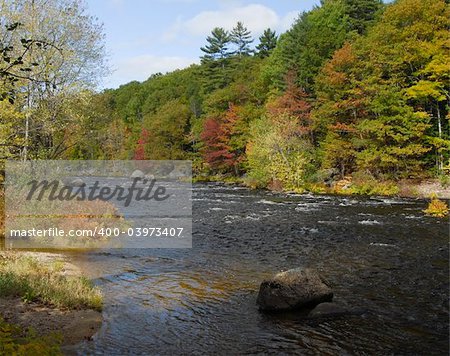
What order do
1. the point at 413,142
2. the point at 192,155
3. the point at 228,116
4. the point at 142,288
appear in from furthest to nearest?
the point at 192,155
the point at 228,116
the point at 413,142
the point at 142,288

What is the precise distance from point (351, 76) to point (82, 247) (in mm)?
27645

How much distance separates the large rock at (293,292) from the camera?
8617 millimetres

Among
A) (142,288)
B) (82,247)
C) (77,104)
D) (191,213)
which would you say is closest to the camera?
(142,288)

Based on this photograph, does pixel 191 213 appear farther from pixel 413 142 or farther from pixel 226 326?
pixel 413 142

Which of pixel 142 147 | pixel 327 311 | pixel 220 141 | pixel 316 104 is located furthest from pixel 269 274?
pixel 142 147

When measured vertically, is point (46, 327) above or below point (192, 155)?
below

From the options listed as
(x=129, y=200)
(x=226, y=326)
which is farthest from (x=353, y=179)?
(x=226, y=326)

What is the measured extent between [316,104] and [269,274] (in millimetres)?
30335

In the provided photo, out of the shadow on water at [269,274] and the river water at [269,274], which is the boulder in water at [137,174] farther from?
the river water at [269,274]

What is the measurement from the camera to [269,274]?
11.4 m

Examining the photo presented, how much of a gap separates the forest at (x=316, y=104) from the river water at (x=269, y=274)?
729cm

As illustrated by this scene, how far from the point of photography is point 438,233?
53.3 feet

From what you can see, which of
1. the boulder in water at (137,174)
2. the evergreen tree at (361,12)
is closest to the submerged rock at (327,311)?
the evergreen tree at (361,12)

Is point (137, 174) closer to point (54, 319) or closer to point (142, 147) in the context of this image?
point (142, 147)
